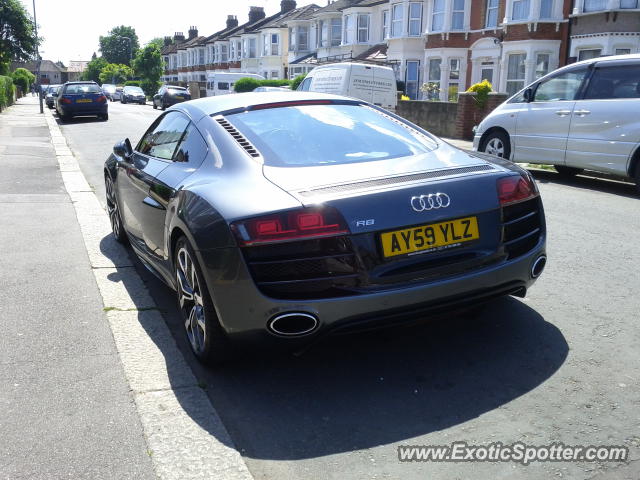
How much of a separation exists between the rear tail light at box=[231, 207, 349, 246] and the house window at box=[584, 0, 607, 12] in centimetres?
2553

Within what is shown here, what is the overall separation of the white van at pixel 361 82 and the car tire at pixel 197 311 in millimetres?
15451

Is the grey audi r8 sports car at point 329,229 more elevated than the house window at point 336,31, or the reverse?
the house window at point 336,31

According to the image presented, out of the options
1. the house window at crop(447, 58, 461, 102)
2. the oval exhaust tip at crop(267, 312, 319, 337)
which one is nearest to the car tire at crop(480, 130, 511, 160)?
the oval exhaust tip at crop(267, 312, 319, 337)

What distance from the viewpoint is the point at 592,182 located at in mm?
10750

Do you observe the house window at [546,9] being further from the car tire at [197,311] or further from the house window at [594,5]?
the car tire at [197,311]

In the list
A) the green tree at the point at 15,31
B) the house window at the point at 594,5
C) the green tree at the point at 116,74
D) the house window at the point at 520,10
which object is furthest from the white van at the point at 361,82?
the green tree at the point at 116,74

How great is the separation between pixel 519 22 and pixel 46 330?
28.1 meters

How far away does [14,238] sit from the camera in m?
6.66

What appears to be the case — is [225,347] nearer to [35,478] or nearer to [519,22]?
[35,478]

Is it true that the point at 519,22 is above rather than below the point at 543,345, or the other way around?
above

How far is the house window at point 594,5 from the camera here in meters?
25.0

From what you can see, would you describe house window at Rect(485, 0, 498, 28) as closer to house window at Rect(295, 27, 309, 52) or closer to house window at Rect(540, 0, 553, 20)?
house window at Rect(540, 0, 553, 20)

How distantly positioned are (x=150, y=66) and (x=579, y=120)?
78.5 meters

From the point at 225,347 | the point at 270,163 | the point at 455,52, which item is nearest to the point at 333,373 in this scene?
the point at 225,347
